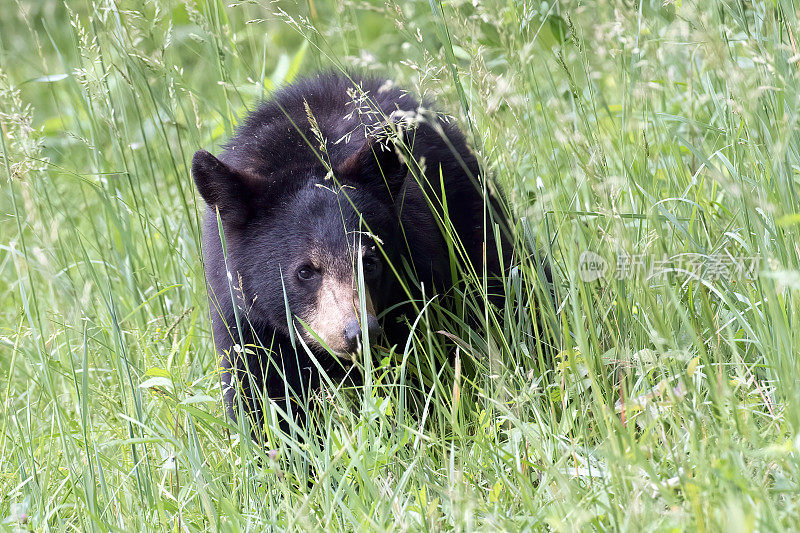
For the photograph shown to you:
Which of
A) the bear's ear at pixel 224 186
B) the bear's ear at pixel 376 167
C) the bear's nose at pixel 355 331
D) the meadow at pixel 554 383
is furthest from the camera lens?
the bear's ear at pixel 376 167

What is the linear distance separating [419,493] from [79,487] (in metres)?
1.19

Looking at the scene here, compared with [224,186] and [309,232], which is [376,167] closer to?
[309,232]

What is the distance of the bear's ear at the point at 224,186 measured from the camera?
3.22 meters

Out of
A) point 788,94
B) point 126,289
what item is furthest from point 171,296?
point 788,94

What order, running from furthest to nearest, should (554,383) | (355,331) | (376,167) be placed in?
(376,167)
(355,331)
(554,383)

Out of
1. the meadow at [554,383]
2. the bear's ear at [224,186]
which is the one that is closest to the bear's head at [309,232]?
the bear's ear at [224,186]

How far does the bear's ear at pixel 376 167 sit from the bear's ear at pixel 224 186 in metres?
0.38

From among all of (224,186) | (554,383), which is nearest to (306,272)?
(224,186)

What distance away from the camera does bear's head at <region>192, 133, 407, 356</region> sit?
3270 millimetres

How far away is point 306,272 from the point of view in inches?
133

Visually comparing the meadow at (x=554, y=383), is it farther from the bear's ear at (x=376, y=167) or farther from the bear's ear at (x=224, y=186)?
the bear's ear at (x=224, y=186)

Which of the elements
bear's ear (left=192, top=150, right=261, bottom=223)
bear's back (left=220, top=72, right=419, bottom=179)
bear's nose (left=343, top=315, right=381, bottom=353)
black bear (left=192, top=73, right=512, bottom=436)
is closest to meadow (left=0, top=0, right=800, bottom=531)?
bear's nose (left=343, top=315, right=381, bottom=353)

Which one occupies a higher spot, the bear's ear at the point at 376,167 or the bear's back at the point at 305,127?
the bear's back at the point at 305,127

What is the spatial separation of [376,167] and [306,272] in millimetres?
501
